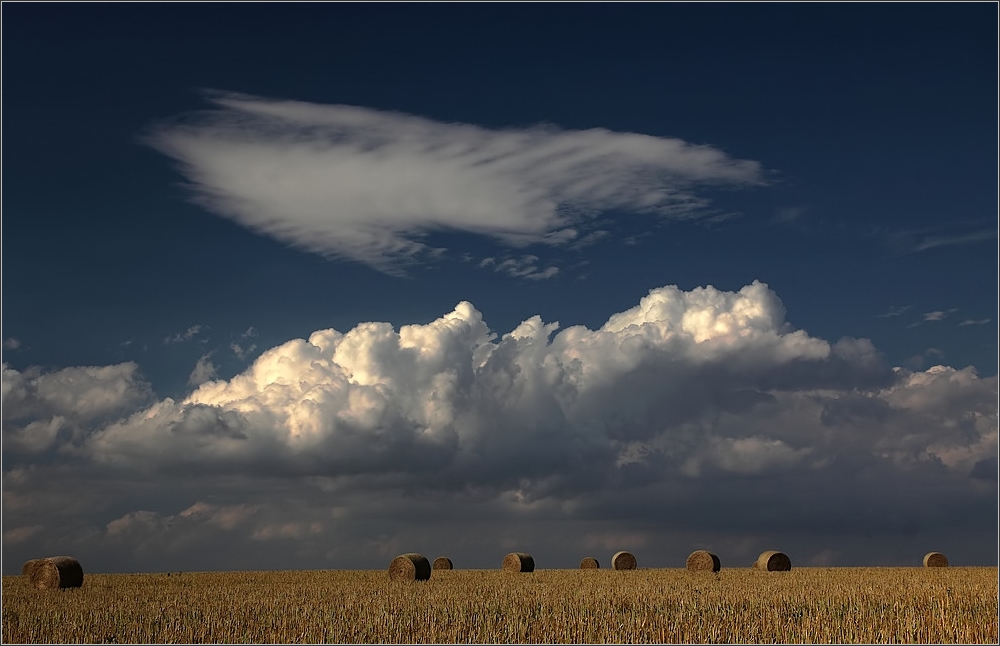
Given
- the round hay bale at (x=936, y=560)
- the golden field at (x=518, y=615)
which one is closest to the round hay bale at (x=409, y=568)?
the golden field at (x=518, y=615)

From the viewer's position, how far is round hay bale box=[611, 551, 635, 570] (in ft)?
156

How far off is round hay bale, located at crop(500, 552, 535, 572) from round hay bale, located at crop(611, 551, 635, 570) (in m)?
4.51

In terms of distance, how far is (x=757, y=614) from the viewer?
66.3ft

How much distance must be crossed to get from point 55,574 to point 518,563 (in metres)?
20.7

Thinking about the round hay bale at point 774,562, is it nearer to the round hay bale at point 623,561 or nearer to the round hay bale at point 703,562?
the round hay bale at point 703,562

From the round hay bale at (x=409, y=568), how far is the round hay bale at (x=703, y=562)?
13.1 m

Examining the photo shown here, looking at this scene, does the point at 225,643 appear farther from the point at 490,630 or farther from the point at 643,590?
the point at 643,590

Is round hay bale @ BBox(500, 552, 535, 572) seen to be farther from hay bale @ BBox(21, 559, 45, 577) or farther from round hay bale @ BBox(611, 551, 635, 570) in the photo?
hay bale @ BBox(21, 559, 45, 577)

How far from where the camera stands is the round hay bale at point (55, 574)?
3309cm

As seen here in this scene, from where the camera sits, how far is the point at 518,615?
20172 mm

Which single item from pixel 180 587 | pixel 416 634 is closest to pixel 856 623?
pixel 416 634

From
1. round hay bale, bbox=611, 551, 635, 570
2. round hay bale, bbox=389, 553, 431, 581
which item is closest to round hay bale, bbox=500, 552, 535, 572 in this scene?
round hay bale, bbox=611, 551, 635, 570

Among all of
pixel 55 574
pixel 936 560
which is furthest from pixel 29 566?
pixel 936 560

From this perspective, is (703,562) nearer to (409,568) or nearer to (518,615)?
(409,568)
